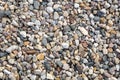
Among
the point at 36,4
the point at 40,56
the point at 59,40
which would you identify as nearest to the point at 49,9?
the point at 36,4

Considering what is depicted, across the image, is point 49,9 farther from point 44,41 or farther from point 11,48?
point 11,48

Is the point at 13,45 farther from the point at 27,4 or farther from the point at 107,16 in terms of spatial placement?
the point at 107,16

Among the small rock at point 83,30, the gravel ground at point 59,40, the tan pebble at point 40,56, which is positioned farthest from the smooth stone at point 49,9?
the tan pebble at point 40,56

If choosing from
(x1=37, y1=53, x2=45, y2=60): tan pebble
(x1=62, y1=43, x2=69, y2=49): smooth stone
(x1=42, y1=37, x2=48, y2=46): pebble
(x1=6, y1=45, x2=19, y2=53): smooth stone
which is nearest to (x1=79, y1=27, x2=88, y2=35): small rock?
(x1=62, y1=43, x2=69, y2=49): smooth stone

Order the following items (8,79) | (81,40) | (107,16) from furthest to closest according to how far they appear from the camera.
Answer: (107,16) → (81,40) → (8,79)

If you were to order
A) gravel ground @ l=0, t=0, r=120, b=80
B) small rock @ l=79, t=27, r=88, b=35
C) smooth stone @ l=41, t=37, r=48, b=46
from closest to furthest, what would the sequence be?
gravel ground @ l=0, t=0, r=120, b=80 → smooth stone @ l=41, t=37, r=48, b=46 → small rock @ l=79, t=27, r=88, b=35

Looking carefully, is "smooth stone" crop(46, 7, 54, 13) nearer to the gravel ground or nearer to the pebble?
the gravel ground

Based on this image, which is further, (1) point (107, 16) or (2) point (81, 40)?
(1) point (107, 16)

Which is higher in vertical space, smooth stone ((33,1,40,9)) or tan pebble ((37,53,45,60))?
smooth stone ((33,1,40,9))

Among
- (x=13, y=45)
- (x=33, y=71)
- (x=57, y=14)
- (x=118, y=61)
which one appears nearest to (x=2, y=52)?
(x=13, y=45)
